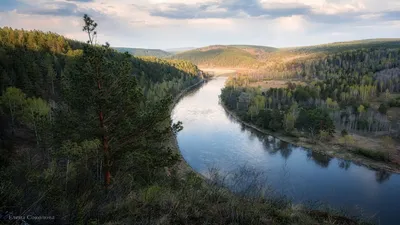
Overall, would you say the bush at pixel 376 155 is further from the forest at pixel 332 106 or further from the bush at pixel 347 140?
the bush at pixel 347 140

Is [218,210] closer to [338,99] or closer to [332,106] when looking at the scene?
[332,106]

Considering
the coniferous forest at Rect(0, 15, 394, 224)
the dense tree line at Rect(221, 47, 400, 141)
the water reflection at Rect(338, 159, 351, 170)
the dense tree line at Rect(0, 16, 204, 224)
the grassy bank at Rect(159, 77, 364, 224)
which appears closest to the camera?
the coniferous forest at Rect(0, 15, 394, 224)

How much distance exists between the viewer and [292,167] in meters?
37.1

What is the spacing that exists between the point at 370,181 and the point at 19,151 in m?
36.4

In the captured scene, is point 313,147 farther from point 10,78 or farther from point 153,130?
point 10,78

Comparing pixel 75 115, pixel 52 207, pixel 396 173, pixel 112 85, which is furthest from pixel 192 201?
pixel 396 173

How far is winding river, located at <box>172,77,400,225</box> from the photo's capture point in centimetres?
2828

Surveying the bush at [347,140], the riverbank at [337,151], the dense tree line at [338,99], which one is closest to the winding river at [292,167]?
the riverbank at [337,151]

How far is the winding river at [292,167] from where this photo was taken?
28281mm

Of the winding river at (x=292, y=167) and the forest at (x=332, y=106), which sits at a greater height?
the forest at (x=332, y=106)

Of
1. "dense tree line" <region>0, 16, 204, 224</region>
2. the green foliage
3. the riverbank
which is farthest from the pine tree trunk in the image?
the green foliage

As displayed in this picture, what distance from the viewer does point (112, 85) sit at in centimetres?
1056

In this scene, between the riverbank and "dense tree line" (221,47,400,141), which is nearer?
the riverbank

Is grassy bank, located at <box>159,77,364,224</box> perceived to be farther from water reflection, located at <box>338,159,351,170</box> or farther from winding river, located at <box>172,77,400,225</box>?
water reflection, located at <box>338,159,351,170</box>
